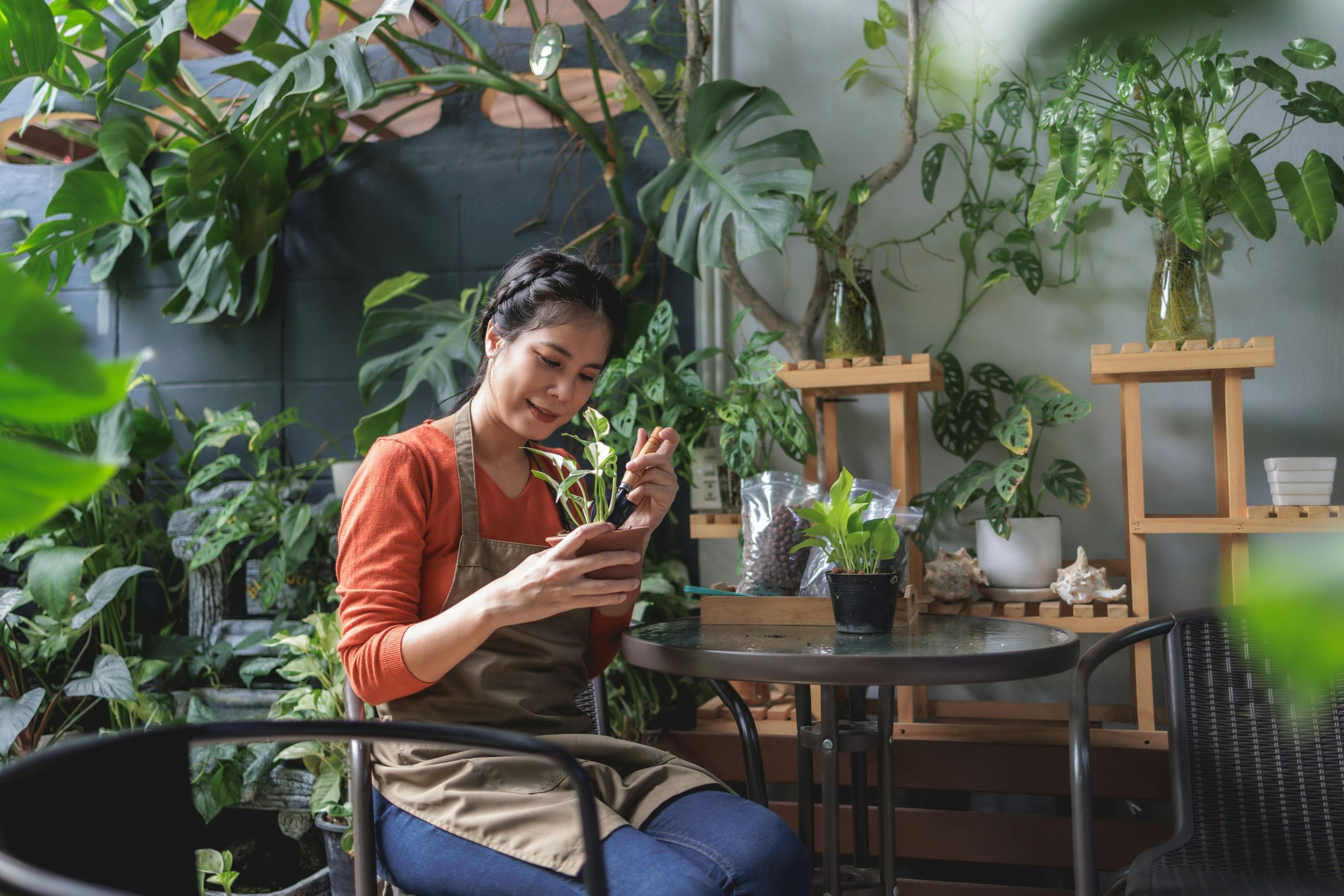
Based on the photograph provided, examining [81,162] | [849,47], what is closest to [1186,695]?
[849,47]

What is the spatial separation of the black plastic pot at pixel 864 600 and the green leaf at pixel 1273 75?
1147mm

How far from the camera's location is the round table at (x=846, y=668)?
1.24 m

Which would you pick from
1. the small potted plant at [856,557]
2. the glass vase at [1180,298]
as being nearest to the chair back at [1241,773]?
the small potted plant at [856,557]

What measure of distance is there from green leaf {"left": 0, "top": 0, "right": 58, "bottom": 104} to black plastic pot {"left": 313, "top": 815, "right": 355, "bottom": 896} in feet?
2.48

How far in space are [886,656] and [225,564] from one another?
2102 millimetres

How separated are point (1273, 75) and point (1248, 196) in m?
0.21

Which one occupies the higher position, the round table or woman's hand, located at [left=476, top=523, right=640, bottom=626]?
woman's hand, located at [left=476, top=523, right=640, bottom=626]

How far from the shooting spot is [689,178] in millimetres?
2172

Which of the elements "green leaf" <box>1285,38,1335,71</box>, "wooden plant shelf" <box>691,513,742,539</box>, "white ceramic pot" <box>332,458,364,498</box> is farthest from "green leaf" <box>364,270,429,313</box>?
"green leaf" <box>1285,38,1335,71</box>

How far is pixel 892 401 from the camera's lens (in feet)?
6.88

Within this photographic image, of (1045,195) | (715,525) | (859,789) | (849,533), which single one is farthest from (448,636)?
(1045,195)

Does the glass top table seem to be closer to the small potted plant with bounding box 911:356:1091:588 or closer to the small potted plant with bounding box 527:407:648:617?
the small potted plant with bounding box 527:407:648:617

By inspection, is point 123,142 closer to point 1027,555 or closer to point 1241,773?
point 1027,555

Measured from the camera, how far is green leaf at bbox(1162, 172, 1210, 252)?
184 cm
